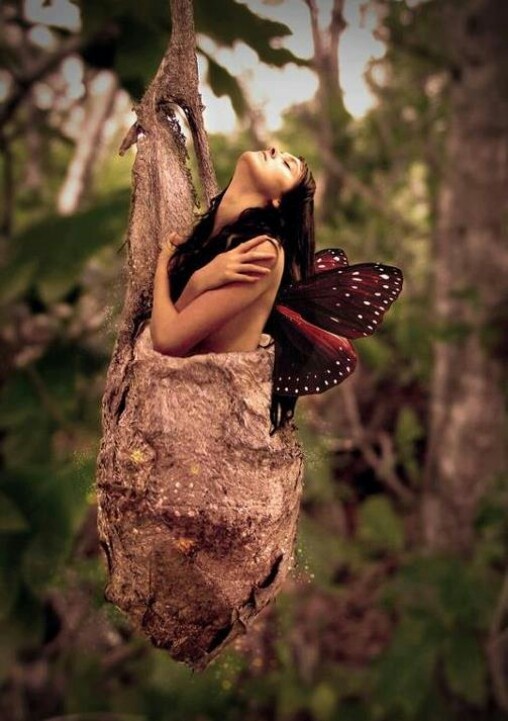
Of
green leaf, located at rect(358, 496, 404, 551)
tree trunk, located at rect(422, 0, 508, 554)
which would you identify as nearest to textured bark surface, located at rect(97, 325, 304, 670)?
tree trunk, located at rect(422, 0, 508, 554)

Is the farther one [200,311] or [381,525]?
[381,525]

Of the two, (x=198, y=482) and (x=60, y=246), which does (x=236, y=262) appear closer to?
(x=198, y=482)

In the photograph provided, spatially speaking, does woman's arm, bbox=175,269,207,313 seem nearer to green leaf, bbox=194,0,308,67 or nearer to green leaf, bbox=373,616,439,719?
green leaf, bbox=194,0,308,67

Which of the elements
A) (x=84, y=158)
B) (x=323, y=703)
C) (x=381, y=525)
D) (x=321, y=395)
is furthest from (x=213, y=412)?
(x=381, y=525)

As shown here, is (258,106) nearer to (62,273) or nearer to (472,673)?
(62,273)

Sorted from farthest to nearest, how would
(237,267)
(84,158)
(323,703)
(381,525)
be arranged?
(381,525), (323,703), (84,158), (237,267)

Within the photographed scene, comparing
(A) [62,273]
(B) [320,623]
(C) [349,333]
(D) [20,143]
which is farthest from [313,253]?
(B) [320,623]
